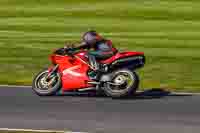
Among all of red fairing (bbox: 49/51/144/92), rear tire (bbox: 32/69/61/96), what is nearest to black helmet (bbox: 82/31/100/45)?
red fairing (bbox: 49/51/144/92)

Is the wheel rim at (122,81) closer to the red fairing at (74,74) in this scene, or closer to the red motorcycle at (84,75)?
the red motorcycle at (84,75)

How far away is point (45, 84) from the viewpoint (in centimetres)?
1764

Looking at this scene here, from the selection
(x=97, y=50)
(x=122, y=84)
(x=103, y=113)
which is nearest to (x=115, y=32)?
(x=97, y=50)

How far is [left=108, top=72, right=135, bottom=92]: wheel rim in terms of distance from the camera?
16797 mm

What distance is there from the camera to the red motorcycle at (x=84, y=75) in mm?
17062

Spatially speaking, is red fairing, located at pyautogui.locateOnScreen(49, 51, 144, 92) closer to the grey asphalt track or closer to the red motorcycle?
the red motorcycle

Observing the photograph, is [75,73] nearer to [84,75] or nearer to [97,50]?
[84,75]

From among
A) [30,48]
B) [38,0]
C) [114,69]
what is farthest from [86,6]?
[114,69]

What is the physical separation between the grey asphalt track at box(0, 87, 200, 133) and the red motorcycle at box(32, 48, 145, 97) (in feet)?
0.76

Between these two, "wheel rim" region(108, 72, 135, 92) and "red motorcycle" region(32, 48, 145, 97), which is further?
"red motorcycle" region(32, 48, 145, 97)

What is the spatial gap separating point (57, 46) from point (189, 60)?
5635 millimetres

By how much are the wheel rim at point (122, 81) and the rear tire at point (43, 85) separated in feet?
4.52

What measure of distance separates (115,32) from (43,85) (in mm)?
13258

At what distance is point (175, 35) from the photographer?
2950 cm
